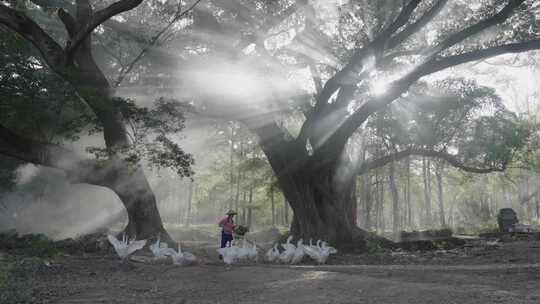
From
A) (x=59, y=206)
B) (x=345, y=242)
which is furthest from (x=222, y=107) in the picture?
(x=59, y=206)

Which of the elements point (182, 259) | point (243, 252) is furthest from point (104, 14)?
point (243, 252)

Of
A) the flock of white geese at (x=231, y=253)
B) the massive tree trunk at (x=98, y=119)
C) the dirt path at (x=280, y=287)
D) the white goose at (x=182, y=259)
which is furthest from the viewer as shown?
the massive tree trunk at (x=98, y=119)

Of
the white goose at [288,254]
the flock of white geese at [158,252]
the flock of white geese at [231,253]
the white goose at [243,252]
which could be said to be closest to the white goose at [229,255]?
the flock of white geese at [231,253]

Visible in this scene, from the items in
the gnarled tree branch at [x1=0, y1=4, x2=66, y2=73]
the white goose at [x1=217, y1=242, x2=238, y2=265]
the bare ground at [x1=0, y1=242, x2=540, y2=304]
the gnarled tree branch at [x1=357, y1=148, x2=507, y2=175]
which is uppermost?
the gnarled tree branch at [x1=0, y1=4, x2=66, y2=73]

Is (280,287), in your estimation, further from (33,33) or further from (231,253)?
(33,33)

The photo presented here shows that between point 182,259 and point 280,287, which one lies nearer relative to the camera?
point 280,287

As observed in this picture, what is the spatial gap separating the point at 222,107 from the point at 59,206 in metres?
A: 23.7

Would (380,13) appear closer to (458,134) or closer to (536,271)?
(536,271)

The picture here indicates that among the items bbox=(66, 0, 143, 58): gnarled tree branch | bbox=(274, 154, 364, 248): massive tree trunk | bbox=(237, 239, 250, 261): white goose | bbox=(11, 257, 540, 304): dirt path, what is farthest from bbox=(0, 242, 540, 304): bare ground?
bbox=(274, 154, 364, 248): massive tree trunk

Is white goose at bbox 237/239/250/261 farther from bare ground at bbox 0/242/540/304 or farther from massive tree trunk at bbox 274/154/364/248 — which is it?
massive tree trunk at bbox 274/154/364/248

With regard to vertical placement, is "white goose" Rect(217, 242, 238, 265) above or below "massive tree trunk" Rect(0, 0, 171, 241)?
below

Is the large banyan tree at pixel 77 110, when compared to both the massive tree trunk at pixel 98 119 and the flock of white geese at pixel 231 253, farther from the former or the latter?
the flock of white geese at pixel 231 253

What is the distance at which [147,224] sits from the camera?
1523 centimetres

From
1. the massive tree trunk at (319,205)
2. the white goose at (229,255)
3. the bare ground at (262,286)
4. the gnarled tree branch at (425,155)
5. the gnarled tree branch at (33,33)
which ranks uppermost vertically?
the gnarled tree branch at (33,33)
